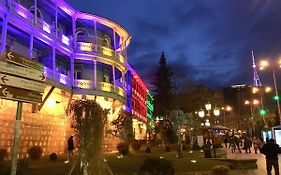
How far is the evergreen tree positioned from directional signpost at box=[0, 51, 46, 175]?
5887cm

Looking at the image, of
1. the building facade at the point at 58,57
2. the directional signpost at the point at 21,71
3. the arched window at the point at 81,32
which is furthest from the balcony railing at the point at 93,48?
the directional signpost at the point at 21,71

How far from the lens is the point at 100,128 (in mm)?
11734

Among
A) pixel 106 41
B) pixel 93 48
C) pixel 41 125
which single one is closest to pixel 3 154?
pixel 41 125

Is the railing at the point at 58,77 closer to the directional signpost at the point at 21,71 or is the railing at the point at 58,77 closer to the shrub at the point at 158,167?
the shrub at the point at 158,167

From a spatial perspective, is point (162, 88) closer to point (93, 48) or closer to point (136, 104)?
point (136, 104)

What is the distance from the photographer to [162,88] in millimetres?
69000

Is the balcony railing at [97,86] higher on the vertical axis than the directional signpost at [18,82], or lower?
higher

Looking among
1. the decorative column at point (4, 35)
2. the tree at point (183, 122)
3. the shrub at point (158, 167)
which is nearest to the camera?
the shrub at point (158, 167)

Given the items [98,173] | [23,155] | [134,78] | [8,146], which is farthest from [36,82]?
[134,78]

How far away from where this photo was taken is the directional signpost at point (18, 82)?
6.40 metres

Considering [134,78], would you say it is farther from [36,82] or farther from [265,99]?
[36,82]

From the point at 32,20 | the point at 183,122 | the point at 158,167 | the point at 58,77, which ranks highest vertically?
the point at 32,20

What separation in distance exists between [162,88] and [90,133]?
57.8 m

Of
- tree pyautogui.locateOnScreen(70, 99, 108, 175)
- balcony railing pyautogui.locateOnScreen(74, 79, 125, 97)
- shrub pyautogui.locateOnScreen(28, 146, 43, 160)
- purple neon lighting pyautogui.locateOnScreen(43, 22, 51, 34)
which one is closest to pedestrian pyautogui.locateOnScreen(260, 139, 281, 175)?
tree pyautogui.locateOnScreen(70, 99, 108, 175)
